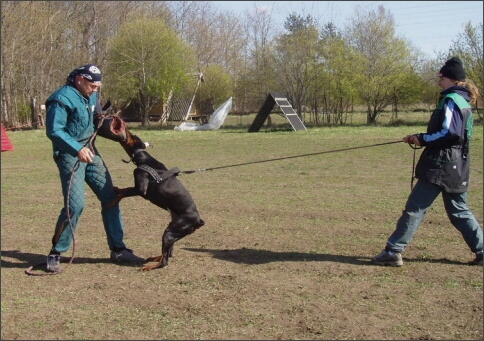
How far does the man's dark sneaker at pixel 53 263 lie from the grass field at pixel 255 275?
0.11m

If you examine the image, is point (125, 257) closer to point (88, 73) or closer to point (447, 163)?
point (88, 73)

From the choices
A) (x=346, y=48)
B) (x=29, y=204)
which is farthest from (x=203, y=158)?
(x=346, y=48)

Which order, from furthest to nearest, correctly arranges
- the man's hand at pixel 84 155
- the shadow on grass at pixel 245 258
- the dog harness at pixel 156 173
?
the shadow on grass at pixel 245 258 → the dog harness at pixel 156 173 → the man's hand at pixel 84 155

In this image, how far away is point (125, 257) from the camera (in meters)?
5.84

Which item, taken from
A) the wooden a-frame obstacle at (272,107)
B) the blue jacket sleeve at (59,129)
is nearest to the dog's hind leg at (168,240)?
the blue jacket sleeve at (59,129)

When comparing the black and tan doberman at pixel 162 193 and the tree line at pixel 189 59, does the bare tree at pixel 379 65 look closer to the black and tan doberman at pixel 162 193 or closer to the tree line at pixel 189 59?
the tree line at pixel 189 59

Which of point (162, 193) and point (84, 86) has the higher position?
point (84, 86)

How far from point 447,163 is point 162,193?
2727 millimetres

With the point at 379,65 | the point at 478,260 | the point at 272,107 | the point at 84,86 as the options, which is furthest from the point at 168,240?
the point at 379,65

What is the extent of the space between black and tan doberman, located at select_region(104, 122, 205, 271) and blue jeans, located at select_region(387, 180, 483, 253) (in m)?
1.98

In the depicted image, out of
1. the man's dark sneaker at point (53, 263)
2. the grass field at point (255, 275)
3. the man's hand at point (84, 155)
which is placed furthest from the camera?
the man's dark sneaker at point (53, 263)

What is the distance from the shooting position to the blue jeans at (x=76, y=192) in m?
5.51

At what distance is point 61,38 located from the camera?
36.2 metres

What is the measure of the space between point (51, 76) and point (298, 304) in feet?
114
